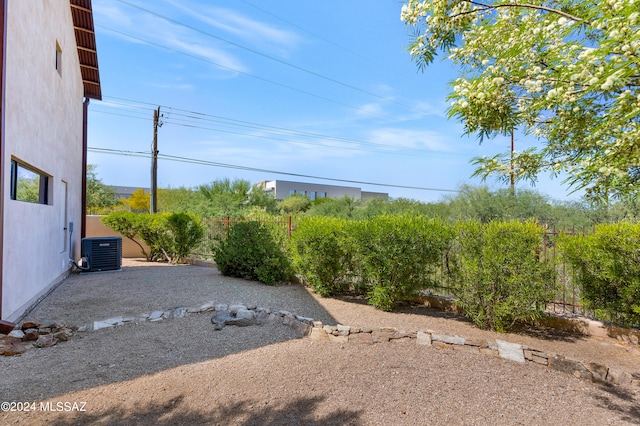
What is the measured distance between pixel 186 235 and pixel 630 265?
11297mm

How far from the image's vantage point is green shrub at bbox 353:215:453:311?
223 inches

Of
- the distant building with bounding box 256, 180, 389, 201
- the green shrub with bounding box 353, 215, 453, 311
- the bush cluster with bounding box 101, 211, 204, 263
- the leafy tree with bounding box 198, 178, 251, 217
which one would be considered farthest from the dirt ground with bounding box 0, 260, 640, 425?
the distant building with bounding box 256, 180, 389, 201

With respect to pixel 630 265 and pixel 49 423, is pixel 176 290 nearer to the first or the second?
pixel 49 423

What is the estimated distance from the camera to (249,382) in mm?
3270

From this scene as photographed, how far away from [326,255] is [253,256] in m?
2.15

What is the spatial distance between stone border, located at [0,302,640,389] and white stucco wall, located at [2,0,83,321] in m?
1.18

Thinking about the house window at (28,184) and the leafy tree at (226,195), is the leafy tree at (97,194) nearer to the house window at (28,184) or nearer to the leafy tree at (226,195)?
the leafy tree at (226,195)

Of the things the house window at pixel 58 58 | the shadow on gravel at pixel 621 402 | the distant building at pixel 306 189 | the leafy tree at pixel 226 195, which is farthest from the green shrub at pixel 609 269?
the distant building at pixel 306 189

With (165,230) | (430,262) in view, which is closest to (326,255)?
(430,262)

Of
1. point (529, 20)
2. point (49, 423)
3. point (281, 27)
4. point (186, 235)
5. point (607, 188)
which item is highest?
point (281, 27)

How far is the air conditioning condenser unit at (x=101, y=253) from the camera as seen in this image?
977 centimetres

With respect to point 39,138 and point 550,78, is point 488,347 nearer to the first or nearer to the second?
point 550,78

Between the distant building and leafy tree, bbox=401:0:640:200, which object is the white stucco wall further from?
the distant building

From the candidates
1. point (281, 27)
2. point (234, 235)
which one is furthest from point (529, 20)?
point (281, 27)
